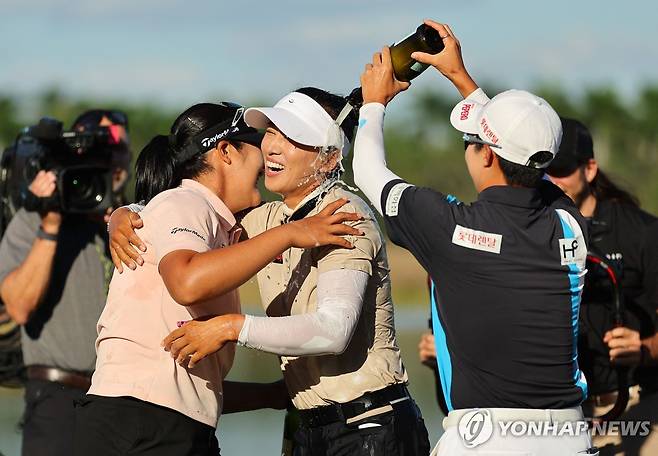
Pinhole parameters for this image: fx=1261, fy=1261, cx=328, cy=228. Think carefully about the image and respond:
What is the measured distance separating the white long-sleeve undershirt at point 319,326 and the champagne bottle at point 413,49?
0.69m

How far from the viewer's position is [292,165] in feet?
14.4

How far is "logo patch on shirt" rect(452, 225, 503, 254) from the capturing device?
379 centimetres

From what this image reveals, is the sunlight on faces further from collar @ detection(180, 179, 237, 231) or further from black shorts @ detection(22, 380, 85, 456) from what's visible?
black shorts @ detection(22, 380, 85, 456)

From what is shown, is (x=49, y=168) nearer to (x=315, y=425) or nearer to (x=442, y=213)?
(x=315, y=425)

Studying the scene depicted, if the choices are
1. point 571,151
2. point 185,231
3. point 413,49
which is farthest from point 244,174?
point 571,151

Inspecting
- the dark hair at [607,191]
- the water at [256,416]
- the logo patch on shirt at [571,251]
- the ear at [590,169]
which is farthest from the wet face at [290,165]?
the water at [256,416]

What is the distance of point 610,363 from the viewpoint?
5.52m

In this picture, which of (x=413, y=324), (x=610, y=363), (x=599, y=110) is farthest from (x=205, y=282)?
(x=599, y=110)

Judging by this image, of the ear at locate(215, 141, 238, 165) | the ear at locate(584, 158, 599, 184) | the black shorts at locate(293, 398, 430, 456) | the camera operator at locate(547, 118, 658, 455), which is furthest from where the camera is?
the ear at locate(584, 158, 599, 184)

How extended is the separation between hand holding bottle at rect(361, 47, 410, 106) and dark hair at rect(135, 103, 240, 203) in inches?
24.2

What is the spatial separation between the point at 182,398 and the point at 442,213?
1.08 meters

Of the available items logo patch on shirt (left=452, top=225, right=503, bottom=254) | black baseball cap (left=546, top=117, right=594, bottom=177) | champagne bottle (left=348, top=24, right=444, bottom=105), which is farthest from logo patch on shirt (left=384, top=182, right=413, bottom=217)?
black baseball cap (left=546, top=117, right=594, bottom=177)

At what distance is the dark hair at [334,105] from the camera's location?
4.41 meters

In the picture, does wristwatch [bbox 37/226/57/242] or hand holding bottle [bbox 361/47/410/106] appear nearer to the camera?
hand holding bottle [bbox 361/47/410/106]
